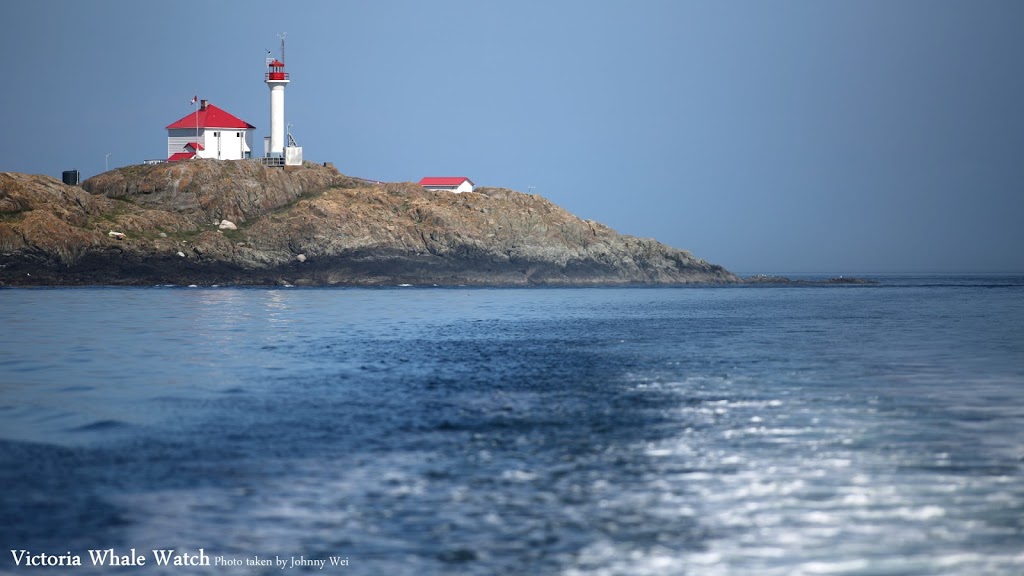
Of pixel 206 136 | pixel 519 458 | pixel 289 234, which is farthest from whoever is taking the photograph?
pixel 206 136

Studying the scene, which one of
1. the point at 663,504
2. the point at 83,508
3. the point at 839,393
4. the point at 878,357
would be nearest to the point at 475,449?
the point at 663,504

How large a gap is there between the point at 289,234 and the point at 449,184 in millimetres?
39902

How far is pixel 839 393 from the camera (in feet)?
86.7

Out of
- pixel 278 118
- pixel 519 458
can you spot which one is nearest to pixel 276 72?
pixel 278 118

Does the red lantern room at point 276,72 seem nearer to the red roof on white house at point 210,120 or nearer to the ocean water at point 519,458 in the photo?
the red roof on white house at point 210,120

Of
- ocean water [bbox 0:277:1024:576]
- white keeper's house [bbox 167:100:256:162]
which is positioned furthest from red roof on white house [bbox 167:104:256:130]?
ocean water [bbox 0:277:1024:576]

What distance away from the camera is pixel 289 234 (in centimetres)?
11856

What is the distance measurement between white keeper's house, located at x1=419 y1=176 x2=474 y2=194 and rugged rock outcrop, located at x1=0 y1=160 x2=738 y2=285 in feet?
25.5

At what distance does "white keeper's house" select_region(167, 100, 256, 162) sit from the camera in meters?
131

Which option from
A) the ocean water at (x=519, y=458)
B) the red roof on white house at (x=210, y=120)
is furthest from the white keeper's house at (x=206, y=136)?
the ocean water at (x=519, y=458)

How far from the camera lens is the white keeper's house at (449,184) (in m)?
152

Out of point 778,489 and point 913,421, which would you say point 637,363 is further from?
point 778,489

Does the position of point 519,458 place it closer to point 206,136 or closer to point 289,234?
point 289,234

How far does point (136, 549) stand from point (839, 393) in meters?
20.4
